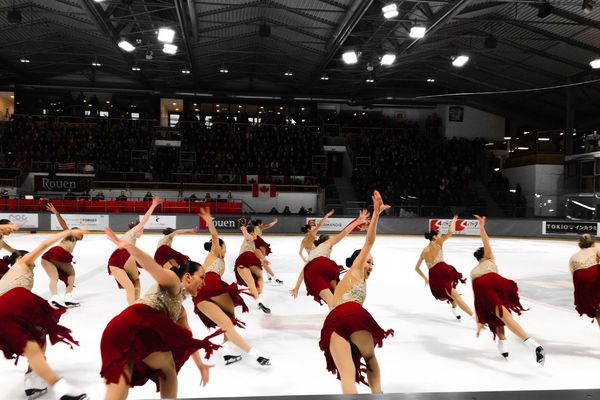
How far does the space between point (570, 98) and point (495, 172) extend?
6700 mm

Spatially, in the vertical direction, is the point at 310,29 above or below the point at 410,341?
above

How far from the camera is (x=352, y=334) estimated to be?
3383mm


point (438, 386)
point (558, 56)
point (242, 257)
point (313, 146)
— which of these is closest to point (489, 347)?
point (438, 386)

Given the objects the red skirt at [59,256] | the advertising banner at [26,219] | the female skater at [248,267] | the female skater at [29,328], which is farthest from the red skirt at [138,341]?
the advertising banner at [26,219]

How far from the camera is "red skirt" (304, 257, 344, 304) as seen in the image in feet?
20.0

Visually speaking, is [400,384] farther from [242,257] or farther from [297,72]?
[297,72]

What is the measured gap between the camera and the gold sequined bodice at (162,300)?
9.68ft

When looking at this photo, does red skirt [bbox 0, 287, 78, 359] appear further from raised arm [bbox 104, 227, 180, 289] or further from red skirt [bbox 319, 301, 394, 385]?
red skirt [bbox 319, 301, 394, 385]

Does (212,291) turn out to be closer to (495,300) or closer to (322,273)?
(322,273)

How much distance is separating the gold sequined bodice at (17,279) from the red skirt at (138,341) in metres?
1.67

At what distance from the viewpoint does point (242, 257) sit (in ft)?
24.1

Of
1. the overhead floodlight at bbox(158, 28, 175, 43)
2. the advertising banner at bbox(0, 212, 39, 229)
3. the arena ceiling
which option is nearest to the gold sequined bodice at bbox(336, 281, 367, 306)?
the arena ceiling

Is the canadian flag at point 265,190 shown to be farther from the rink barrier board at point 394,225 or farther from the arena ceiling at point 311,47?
the arena ceiling at point 311,47

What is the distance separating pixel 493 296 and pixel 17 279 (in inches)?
192
